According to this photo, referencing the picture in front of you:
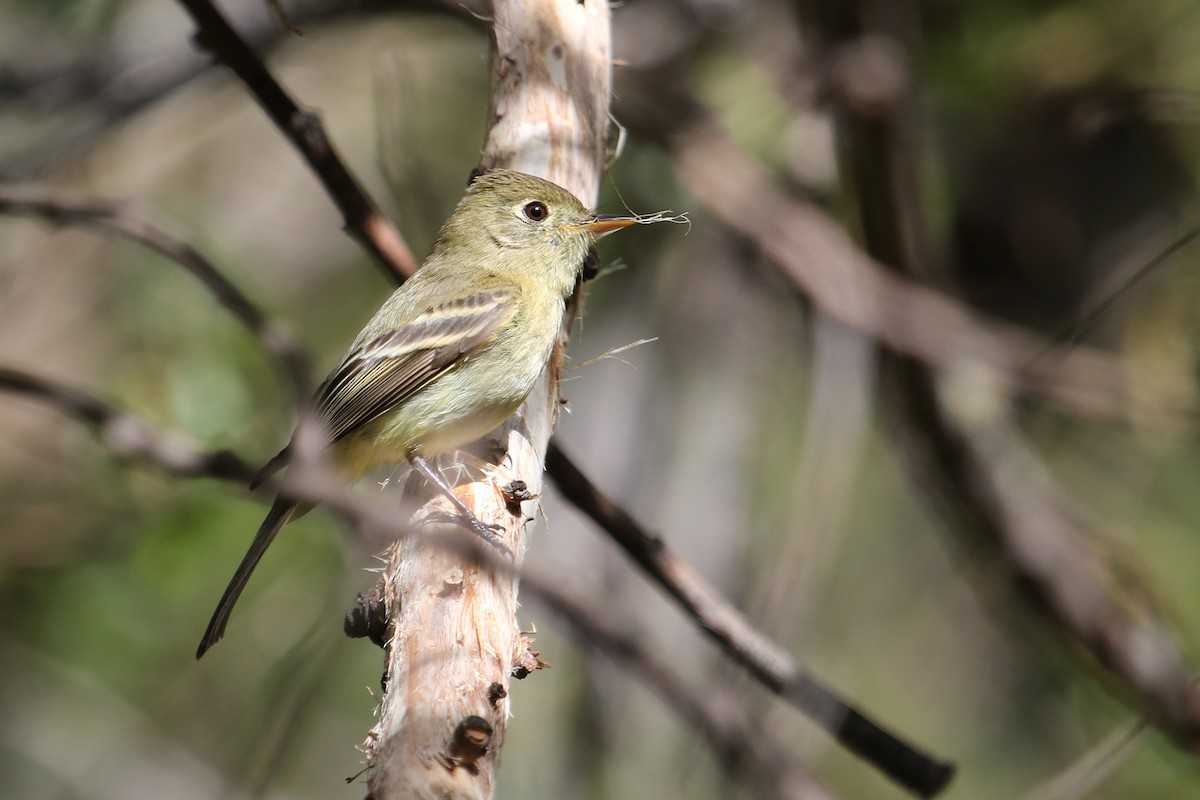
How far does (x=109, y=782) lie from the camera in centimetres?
508

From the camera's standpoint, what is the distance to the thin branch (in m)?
2.93

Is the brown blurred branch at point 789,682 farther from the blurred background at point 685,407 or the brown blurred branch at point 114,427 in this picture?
the blurred background at point 685,407

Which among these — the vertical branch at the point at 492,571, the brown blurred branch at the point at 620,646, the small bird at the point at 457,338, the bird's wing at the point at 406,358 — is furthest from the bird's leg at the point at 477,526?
the bird's wing at the point at 406,358

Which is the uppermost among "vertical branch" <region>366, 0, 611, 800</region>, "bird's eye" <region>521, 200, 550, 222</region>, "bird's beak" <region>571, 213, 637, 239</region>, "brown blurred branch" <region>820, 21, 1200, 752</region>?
"brown blurred branch" <region>820, 21, 1200, 752</region>

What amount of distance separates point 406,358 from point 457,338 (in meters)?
0.20

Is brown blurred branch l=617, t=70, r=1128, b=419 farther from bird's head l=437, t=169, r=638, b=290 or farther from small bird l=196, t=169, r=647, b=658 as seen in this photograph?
small bird l=196, t=169, r=647, b=658

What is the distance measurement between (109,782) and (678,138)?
12.2 ft

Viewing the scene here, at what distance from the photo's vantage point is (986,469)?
471 centimetres

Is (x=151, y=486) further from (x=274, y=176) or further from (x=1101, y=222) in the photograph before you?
(x=1101, y=222)

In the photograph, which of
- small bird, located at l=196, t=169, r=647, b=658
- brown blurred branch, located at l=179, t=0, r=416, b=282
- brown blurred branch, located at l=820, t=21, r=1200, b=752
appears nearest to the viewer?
brown blurred branch, located at l=179, t=0, r=416, b=282

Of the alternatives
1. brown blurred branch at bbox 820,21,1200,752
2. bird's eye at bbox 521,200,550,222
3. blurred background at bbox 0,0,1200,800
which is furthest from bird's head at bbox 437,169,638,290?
brown blurred branch at bbox 820,21,1200,752

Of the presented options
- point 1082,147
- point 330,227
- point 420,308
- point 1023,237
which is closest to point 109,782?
point 420,308

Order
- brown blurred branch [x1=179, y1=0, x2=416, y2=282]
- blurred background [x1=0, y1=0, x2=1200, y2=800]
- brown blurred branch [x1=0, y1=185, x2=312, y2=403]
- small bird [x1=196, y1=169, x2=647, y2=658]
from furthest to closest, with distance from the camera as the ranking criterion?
blurred background [x1=0, y1=0, x2=1200, y2=800], brown blurred branch [x1=0, y1=185, x2=312, y2=403], small bird [x1=196, y1=169, x2=647, y2=658], brown blurred branch [x1=179, y1=0, x2=416, y2=282]

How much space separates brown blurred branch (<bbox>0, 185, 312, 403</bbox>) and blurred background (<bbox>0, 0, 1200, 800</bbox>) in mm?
727
